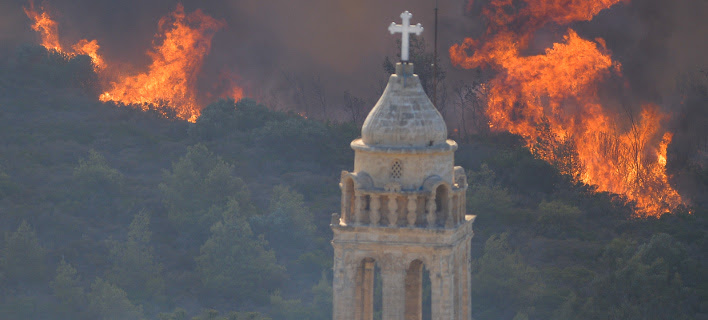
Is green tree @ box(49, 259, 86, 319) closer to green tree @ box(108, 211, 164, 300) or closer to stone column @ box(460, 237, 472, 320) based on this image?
green tree @ box(108, 211, 164, 300)

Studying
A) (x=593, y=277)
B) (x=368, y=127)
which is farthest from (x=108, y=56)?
(x=368, y=127)

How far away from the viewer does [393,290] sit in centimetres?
4131

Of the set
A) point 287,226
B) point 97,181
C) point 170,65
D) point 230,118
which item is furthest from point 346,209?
point 170,65

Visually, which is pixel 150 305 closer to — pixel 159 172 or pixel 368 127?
pixel 159 172

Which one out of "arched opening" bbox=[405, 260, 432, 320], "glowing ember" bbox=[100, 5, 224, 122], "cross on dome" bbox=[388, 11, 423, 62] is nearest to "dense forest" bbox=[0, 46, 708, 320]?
→ "glowing ember" bbox=[100, 5, 224, 122]

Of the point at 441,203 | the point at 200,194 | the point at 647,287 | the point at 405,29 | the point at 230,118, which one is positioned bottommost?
the point at 647,287

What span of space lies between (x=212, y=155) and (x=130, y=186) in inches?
273

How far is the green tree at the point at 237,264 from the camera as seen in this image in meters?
103

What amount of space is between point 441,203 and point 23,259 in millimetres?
67732

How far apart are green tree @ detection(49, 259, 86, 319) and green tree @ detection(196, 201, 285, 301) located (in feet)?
28.8

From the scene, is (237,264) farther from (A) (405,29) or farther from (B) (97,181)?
(A) (405,29)

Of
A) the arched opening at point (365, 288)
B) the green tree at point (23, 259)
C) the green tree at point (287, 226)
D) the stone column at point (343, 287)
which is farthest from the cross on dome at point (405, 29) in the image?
the green tree at point (287, 226)

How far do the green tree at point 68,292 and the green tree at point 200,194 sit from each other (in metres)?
14.5

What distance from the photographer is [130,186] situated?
125 m
